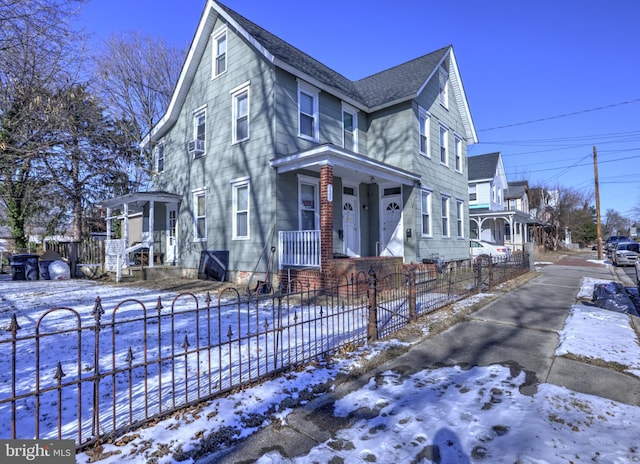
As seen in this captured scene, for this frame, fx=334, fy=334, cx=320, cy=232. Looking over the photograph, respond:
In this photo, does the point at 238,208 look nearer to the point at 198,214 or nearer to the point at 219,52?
the point at 198,214

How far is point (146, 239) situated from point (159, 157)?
13.7 ft

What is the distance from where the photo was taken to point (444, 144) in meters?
15.5

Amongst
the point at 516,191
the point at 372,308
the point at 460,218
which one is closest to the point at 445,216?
the point at 460,218

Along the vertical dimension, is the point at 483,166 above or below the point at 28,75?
above

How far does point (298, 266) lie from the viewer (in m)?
9.63

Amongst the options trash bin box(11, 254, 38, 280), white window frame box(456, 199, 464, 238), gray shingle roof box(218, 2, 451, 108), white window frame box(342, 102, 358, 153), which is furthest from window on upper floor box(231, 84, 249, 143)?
white window frame box(456, 199, 464, 238)

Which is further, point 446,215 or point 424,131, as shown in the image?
point 446,215

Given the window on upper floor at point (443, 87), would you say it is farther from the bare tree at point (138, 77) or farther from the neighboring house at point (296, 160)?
the bare tree at point (138, 77)

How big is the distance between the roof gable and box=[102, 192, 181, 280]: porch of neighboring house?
3.72 m

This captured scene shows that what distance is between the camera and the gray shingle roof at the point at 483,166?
2996cm

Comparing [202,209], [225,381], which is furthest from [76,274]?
[225,381]

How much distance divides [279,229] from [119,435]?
753 cm

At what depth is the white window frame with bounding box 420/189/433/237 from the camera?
13.2m

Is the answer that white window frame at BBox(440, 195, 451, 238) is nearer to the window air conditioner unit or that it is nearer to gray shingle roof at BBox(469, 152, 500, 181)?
the window air conditioner unit
